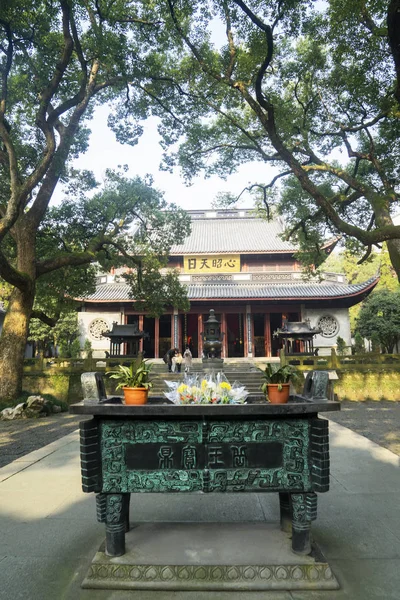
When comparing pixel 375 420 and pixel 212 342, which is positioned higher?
pixel 212 342

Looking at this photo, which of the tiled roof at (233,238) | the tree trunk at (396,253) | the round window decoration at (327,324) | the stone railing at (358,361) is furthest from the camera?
the tiled roof at (233,238)

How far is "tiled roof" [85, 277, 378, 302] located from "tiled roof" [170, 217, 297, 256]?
270 centimetres

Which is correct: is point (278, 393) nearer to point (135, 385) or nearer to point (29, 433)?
point (135, 385)

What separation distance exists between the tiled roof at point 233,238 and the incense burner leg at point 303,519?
76.3ft

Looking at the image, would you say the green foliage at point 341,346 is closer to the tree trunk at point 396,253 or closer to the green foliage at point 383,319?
the green foliage at point 383,319

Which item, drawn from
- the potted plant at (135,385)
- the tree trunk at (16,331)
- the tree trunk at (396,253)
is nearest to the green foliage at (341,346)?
the tree trunk at (396,253)

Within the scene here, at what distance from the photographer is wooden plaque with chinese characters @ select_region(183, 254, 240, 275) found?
2580 cm

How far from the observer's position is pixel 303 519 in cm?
261

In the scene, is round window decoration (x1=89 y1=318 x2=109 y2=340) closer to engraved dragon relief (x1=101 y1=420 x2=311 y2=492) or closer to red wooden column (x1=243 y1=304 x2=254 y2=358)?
red wooden column (x1=243 y1=304 x2=254 y2=358)

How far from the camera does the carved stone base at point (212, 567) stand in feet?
7.76

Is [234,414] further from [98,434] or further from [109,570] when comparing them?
[109,570]

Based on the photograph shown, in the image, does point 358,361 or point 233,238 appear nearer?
point 358,361

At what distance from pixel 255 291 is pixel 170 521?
20.2m

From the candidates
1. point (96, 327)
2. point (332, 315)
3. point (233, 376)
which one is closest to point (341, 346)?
point (332, 315)
